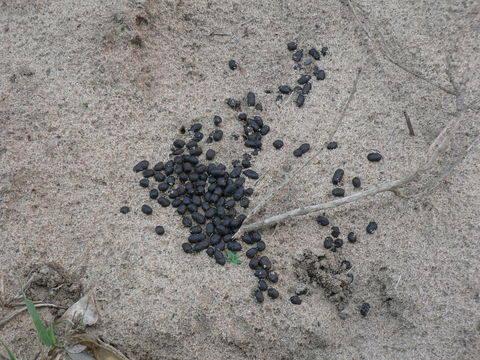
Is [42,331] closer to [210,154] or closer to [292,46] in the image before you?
[210,154]

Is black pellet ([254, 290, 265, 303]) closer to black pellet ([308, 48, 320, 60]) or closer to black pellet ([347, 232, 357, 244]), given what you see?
black pellet ([347, 232, 357, 244])

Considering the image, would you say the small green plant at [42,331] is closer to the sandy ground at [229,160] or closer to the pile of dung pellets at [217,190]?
the sandy ground at [229,160]

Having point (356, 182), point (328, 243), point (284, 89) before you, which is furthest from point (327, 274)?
point (284, 89)

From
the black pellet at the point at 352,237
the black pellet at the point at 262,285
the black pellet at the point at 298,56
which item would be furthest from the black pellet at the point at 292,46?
the black pellet at the point at 262,285

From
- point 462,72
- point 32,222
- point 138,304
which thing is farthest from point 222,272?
Result: point 462,72

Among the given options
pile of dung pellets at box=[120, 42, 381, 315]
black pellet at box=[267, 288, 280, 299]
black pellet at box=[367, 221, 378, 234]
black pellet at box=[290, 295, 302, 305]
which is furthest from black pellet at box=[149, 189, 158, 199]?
black pellet at box=[367, 221, 378, 234]
